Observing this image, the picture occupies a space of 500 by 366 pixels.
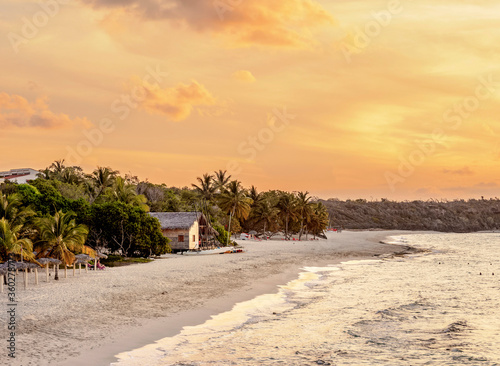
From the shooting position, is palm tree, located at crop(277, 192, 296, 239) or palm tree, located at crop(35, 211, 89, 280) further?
palm tree, located at crop(277, 192, 296, 239)

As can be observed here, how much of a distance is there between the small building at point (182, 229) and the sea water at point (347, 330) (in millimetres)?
26311

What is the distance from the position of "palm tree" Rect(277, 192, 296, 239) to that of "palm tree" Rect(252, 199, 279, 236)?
6.46 ft

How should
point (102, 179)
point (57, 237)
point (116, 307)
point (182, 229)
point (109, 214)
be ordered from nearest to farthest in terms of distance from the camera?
1. point (116, 307)
2. point (57, 237)
3. point (109, 214)
4. point (182, 229)
5. point (102, 179)

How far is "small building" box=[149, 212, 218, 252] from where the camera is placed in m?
54.6

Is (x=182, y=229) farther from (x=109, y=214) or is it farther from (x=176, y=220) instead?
(x=109, y=214)

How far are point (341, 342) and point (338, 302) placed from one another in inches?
319

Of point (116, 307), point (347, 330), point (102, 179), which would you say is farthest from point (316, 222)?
point (347, 330)

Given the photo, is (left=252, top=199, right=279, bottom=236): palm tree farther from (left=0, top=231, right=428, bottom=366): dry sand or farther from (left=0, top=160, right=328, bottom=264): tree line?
(left=0, top=231, right=428, bottom=366): dry sand

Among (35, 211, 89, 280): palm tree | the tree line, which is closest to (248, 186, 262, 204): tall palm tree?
the tree line

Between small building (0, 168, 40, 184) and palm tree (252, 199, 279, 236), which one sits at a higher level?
small building (0, 168, 40, 184)

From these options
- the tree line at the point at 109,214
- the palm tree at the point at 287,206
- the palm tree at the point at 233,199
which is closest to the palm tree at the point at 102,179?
the tree line at the point at 109,214

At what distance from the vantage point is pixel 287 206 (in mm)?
92375

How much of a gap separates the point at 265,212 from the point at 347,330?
72.5 m

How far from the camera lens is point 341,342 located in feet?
52.8
